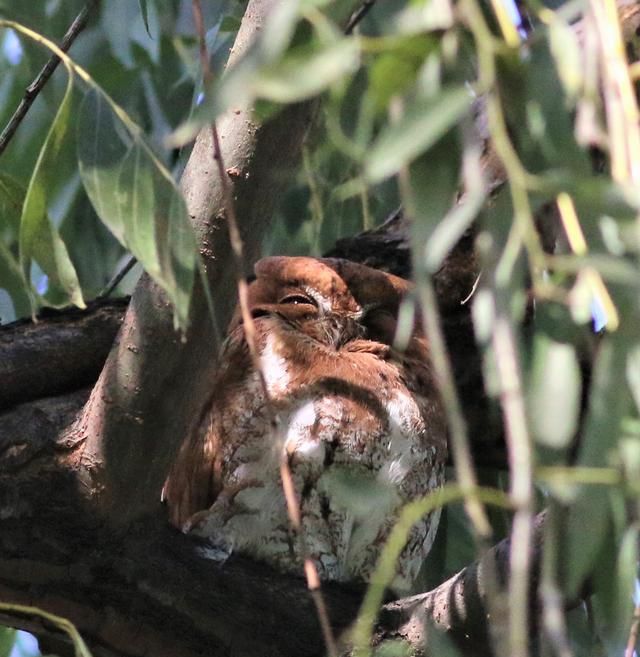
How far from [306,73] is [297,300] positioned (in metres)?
1.59

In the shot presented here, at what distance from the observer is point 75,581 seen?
1.64 m

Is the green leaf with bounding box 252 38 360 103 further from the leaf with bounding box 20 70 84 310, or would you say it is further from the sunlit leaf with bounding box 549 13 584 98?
the leaf with bounding box 20 70 84 310

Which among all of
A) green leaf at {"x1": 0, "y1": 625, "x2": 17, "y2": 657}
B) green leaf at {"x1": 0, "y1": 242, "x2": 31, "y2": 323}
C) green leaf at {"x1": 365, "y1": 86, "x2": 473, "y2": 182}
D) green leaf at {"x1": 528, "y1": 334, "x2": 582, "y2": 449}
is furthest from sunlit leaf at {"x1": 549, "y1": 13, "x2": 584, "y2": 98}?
green leaf at {"x1": 0, "y1": 625, "x2": 17, "y2": 657}

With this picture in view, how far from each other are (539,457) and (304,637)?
97 cm

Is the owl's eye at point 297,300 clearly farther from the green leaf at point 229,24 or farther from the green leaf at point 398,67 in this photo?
the green leaf at point 398,67

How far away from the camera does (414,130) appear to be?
2.42 feet

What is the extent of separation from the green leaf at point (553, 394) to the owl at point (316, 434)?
1.14 m

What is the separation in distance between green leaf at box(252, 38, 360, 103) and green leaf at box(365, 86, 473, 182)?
0.16 ft

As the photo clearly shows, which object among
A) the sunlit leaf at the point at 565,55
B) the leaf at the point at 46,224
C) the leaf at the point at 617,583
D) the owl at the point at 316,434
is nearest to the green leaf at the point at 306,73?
the sunlit leaf at the point at 565,55

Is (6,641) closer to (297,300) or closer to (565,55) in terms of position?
(297,300)

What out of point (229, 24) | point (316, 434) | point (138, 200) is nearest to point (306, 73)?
point (138, 200)

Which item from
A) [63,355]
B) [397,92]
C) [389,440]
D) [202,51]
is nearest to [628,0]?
[389,440]

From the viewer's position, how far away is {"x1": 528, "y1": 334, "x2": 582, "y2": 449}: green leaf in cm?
73

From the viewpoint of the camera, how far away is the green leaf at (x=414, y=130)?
28.6 inches
